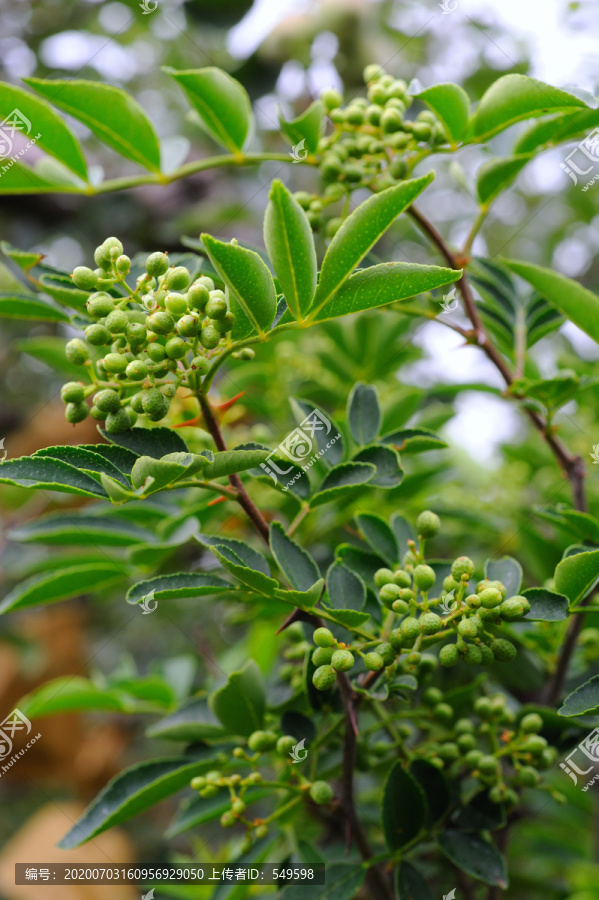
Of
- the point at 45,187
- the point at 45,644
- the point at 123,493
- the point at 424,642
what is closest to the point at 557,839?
the point at 424,642

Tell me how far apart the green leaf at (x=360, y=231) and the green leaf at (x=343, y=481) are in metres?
0.23

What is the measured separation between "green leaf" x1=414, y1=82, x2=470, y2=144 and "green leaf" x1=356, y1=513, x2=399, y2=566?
1.79ft

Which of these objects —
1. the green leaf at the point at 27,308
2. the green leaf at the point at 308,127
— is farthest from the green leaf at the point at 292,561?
the green leaf at the point at 308,127

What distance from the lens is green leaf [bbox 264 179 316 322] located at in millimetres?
709

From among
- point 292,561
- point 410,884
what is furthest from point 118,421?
point 410,884

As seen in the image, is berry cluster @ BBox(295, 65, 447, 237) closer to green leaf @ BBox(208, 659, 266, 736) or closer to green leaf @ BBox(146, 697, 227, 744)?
green leaf @ BBox(208, 659, 266, 736)

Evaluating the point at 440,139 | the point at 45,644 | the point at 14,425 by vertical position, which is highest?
the point at 440,139

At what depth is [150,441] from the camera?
0.80 m

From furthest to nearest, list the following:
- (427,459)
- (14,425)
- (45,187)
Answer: (14,425)
(427,459)
(45,187)

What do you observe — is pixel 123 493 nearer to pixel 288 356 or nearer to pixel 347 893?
pixel 347 893

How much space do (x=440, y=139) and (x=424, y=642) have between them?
70 cm

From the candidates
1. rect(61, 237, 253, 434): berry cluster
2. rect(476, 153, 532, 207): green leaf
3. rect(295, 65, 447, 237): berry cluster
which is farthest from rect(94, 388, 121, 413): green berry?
rect(476, 153, 532, 207): green leaf

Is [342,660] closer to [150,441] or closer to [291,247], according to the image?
[150,441]

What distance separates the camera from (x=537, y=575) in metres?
1.36
